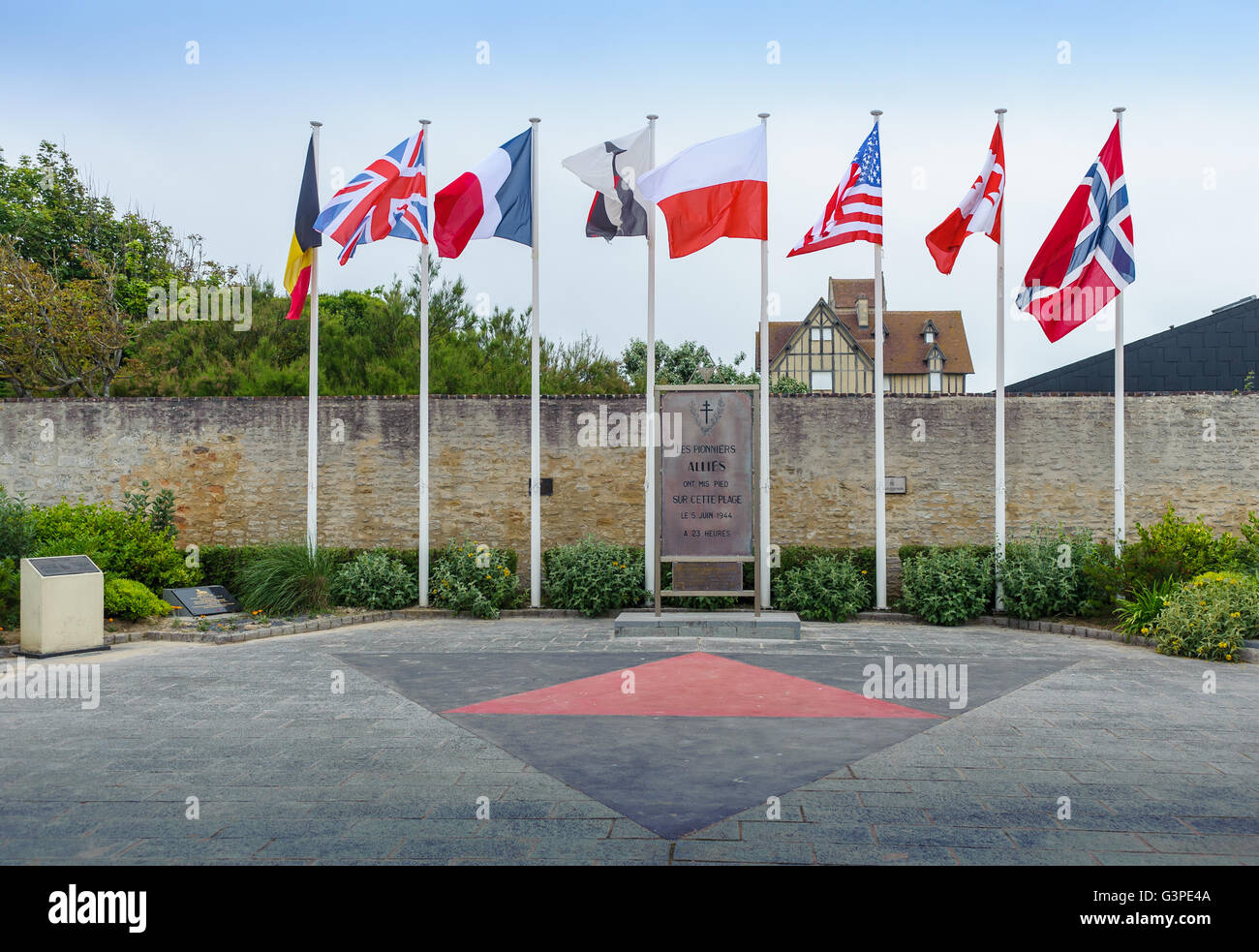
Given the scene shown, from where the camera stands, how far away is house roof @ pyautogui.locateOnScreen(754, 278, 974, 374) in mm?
44156

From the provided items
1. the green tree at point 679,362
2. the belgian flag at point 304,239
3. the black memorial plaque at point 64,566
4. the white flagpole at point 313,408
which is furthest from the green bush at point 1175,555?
the green tree at point 679,362

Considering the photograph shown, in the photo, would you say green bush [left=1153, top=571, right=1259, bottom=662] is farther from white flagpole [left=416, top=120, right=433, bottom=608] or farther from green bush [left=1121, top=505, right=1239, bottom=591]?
white flagpole [left=416, top=120, right=433, bottom=608]

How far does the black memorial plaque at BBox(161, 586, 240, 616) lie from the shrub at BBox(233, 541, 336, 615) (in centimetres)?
21

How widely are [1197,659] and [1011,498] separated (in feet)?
14.1

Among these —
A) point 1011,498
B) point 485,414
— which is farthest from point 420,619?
point 1011,498

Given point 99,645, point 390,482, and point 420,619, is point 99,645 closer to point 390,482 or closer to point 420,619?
point 420,619

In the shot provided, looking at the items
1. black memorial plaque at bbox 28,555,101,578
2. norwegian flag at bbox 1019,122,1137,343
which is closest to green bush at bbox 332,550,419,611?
black memorial plaque at bbox 28,555,101,578

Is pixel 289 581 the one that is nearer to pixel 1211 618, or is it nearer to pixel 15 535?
pixel 15 535

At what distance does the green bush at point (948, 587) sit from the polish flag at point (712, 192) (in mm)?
4921

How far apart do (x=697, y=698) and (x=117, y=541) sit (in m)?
8.85

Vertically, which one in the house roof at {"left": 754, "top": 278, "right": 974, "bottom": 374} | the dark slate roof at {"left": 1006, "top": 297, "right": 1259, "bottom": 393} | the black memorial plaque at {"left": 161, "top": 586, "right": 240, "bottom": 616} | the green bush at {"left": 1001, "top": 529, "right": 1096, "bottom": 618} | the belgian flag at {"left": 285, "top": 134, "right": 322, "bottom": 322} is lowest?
the black memorial plaque at {"left": 161, "top": 586, "right": 240, "bottom": 616}

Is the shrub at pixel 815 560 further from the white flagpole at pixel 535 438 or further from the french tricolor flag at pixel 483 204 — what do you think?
the french tricolor flag at pixel 483 204

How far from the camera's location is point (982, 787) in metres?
4.76

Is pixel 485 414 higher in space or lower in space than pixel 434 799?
Answer: higher
